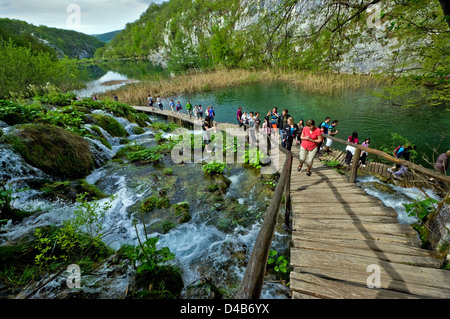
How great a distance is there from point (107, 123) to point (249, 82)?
22841 millimetres

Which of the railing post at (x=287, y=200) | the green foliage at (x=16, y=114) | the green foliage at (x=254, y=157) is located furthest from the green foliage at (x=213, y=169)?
the green foliage at (x=16, y=114)

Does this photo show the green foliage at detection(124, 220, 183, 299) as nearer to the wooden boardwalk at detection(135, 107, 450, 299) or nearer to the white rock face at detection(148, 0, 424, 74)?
the wooden boardwalk at detection(135, 107, 450, 299)

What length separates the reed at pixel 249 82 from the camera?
20391 mm

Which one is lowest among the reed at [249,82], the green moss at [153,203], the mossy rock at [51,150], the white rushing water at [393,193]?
the green moss at [153,203]

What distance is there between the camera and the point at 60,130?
7.82 meters

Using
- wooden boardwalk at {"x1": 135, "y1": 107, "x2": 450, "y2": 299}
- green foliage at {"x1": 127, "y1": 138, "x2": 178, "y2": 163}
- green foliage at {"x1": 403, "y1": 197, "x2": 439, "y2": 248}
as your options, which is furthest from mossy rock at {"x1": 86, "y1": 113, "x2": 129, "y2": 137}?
green foliage at {"x1": 403, "y1": 197, "x2": 439, "y2": 248}

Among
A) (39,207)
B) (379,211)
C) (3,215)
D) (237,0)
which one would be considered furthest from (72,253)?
(237,0)

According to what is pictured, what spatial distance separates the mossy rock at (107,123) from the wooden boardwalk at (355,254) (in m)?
12.5

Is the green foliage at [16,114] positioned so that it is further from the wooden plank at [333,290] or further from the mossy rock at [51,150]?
the wooden plank at [333,290]

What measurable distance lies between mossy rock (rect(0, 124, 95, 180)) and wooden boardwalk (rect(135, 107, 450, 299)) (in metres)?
8.09

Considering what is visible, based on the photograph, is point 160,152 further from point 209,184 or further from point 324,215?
point 324,215

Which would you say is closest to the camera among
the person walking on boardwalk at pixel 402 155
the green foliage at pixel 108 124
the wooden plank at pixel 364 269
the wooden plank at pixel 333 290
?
the wooden plank at pixel 333 290

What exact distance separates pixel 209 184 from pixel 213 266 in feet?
12.4

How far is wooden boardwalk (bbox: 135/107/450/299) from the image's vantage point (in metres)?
2.38
